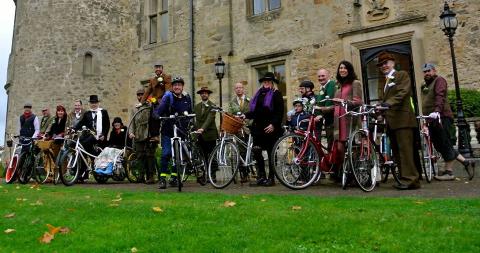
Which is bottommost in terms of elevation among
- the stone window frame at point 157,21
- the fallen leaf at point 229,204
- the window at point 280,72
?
the fallen leaf at point 229,204

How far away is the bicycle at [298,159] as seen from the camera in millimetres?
6208

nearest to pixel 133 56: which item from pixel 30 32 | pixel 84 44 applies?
pixel 84 44

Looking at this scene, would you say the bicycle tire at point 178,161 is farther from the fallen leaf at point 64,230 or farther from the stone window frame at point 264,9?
the stone window frame at point 264,9

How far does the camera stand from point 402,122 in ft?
19.6

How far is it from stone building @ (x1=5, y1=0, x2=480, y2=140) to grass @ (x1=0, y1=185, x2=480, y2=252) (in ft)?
23.4

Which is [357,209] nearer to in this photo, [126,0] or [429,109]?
[429,109]

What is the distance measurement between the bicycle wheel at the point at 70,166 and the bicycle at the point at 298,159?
423cm

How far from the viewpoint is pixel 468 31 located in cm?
1016

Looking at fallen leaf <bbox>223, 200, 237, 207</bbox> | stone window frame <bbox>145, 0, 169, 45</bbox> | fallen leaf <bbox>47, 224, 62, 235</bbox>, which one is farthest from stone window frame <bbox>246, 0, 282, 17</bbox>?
fallen leaf <bbox>47, 224, 62, 235</bbox>

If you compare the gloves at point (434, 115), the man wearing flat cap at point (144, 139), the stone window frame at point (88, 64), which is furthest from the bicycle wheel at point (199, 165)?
the stone window frame at point (88, 64)

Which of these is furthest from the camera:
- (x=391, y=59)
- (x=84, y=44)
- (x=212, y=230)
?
(x=84, y=44)

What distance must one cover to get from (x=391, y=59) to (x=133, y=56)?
1221 centimetres

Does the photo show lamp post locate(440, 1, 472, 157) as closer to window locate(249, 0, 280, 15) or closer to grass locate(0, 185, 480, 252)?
grass locate(0, 185, 480, 252)

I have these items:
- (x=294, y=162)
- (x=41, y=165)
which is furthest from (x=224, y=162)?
(x=41, y=165)
